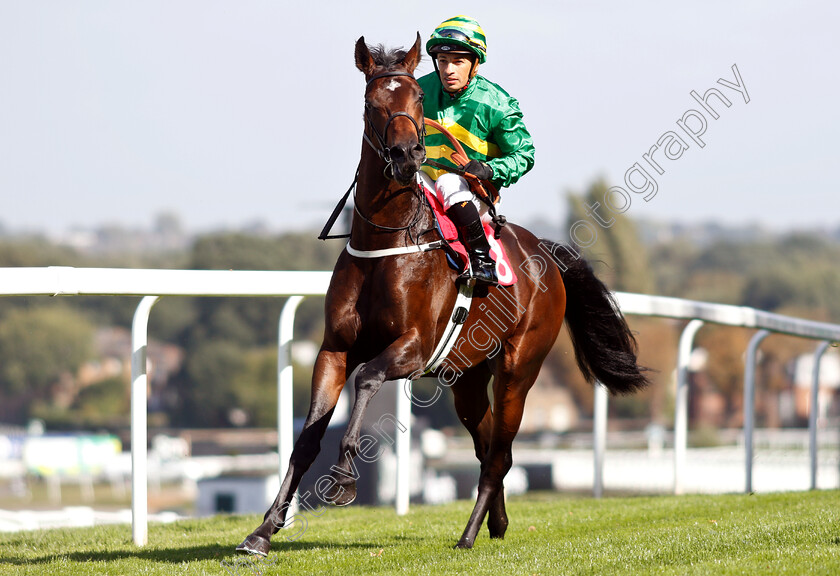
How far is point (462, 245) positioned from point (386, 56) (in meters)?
0.85

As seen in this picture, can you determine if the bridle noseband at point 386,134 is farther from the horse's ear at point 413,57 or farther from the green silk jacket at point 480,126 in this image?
the green silk jacket at point 480,126

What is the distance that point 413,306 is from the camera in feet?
14.0

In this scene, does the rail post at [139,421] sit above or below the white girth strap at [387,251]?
below

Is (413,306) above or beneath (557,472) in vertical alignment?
above

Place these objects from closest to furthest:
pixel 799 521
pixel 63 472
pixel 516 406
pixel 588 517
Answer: pixel 799 521 → pixel 516 406 → pixel 588 517 → pixel 63 472

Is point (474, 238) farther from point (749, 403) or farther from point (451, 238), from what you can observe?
point (749, 403)

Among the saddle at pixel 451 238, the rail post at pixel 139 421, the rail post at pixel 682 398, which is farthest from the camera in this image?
the rail post at pixel 682 398

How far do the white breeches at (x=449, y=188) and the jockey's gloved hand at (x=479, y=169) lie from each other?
3.2 inches

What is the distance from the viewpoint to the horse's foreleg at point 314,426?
13.6 ft

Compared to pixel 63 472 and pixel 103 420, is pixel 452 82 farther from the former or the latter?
pixel 103 420

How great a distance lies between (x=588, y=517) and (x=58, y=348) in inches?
2814

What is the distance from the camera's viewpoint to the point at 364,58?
14.0ft

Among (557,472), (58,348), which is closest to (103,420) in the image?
(58,348)

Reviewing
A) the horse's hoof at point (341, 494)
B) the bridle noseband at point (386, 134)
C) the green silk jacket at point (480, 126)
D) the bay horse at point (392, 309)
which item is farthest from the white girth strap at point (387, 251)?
the horse's hoof at point (341, 494)
